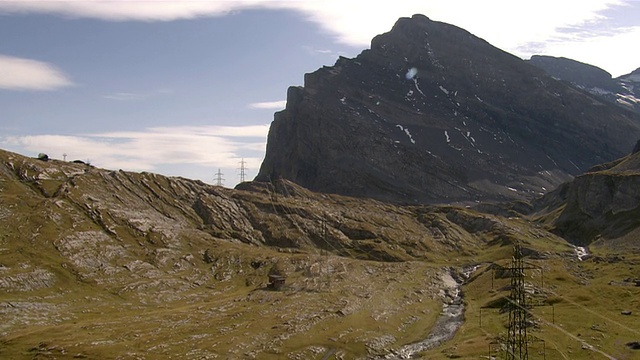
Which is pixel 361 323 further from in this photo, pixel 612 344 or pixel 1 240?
pixel 1 240

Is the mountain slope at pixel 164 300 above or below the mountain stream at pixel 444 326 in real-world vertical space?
above

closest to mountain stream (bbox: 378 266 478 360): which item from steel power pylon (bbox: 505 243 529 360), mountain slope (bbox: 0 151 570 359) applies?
mountain slope (bbox: 0 151 570 359)

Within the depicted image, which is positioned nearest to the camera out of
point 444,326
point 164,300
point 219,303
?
point 444,326

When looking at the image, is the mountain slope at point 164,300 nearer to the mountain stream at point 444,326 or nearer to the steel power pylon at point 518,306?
the mountain stream at point 444,326

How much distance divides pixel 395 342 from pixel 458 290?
67973mm

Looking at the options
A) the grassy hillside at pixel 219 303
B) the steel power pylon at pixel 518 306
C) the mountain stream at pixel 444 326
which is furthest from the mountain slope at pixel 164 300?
the steel power pylon at pixel 518 306

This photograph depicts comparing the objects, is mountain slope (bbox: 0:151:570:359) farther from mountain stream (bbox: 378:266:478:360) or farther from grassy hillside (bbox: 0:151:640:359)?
mountain stream (bbox: 378:266:478:360)

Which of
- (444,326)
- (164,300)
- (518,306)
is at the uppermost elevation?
(518,306)

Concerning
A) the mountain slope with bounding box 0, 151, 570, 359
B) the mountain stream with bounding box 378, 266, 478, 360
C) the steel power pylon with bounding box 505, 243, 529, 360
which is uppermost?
the steel power pylon with bounding box 505, 243, 529, 360

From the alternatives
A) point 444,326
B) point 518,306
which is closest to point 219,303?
point 444,326

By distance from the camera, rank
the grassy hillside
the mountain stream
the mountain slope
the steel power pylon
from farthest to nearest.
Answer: the mountain stream
the mountain slope
the grassy hillside
the steel power pylon

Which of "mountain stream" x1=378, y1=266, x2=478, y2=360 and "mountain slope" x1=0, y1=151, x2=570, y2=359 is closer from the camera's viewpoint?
"mountain slope" x1=0, y1=151, x2=570, y2=359

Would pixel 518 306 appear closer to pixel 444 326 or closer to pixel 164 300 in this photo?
pixel 444 326

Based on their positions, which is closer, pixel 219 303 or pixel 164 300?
pixel 219 303
